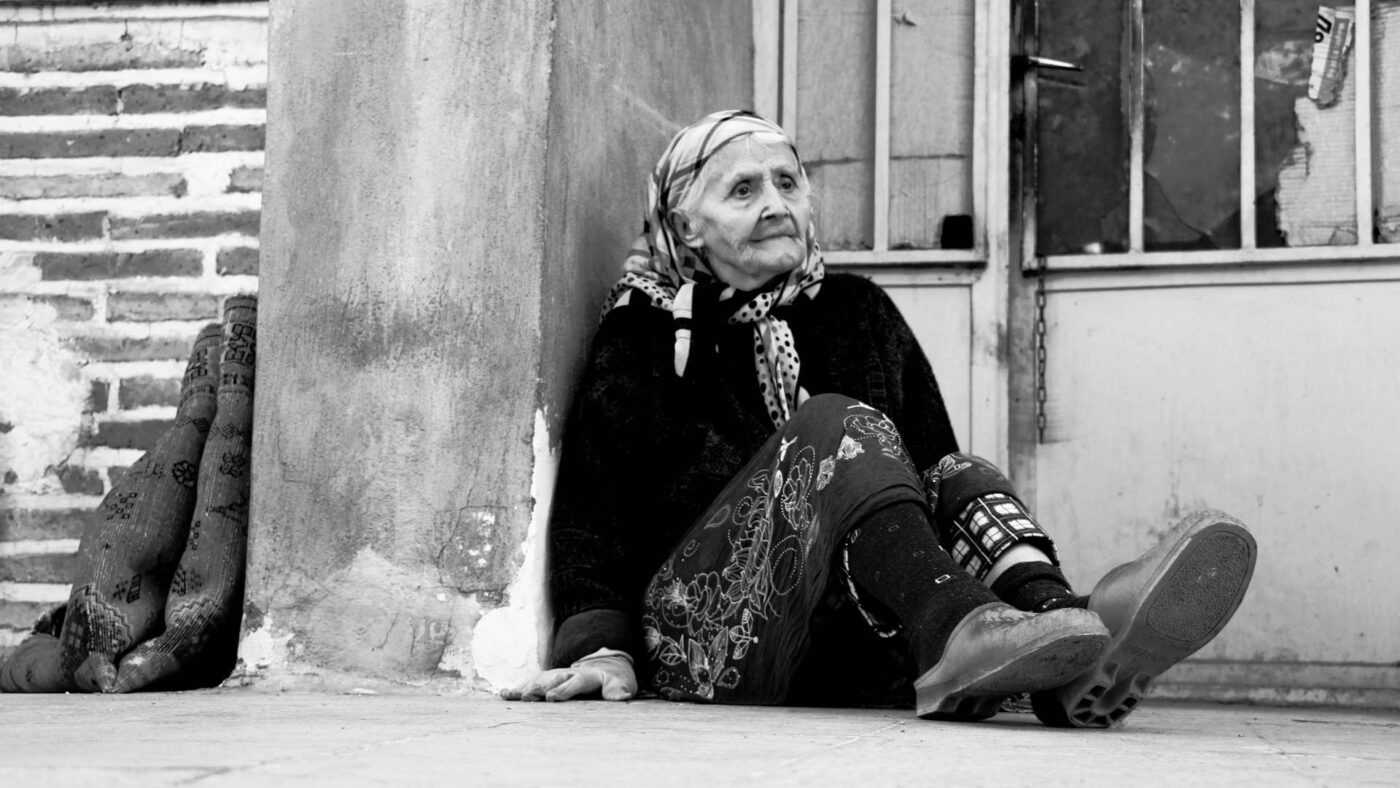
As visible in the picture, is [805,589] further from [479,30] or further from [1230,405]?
[1230,405]

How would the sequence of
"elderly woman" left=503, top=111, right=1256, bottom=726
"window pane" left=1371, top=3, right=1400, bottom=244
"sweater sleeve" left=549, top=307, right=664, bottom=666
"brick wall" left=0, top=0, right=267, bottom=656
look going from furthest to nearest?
1. "brick wall" left=0, top=0, right=267, bottom=656
2. "window pane" left=1371, top=3, right=1400, bottom=244
3. "sweater sleeve" left=549, top=307, right=664, bottom=666
4. "elderly woman" left=503, top=111, right=1256, bottom=726

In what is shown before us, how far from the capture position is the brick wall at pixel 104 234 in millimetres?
3947

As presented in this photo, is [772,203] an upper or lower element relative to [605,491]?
upper

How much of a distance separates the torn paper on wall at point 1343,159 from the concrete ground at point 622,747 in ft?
4.39

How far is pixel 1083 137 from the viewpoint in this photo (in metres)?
3.91

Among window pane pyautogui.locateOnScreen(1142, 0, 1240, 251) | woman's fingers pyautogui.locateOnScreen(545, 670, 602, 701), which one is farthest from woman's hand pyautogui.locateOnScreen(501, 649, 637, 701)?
window pane pyautogui.locateOnScreen(1142, 0, 1240, 251)

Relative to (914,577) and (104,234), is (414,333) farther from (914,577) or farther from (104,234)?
(104,234)

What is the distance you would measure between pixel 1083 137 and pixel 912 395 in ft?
3.31

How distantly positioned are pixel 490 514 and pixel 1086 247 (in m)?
1.58

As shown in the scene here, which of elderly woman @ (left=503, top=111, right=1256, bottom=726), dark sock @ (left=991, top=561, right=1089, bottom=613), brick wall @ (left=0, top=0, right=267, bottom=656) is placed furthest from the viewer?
brick wall @ (left=0, top=0, right=267, bottom=656)

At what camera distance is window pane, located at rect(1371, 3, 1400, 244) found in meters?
3.72

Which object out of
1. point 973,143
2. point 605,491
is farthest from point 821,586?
point 973,143

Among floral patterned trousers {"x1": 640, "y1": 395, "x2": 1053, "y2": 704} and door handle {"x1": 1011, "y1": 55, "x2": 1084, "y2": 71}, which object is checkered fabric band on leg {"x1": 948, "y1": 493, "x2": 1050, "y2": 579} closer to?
floral patterned trousers {"x1": 640, "y1": 395, "x2": 1053, "y2": 704}

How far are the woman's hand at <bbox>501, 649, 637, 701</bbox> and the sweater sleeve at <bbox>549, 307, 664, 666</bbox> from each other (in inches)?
2.4
